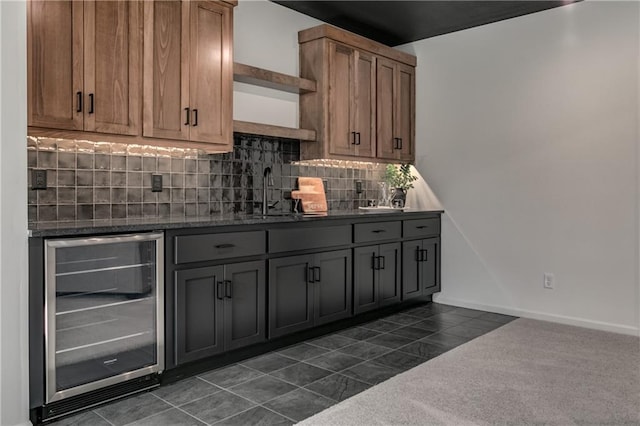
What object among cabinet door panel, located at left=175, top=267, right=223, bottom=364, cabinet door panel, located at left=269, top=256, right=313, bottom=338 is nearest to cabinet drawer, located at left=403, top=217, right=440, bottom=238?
cabinet door panel, located at left=269, top=256, right=313, bottom=338

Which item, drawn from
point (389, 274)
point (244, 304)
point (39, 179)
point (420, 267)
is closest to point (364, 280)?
point (389, 274)

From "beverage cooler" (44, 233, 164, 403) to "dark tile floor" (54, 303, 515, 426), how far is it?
182mm

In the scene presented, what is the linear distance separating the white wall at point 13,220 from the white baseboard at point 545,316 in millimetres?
3744

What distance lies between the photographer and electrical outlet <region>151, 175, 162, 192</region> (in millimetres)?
3422

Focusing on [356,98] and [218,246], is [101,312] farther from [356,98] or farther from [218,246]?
[356,98]

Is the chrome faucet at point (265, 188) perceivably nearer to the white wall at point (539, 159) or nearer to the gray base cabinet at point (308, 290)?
the gray base cabinet at point (308, 290)

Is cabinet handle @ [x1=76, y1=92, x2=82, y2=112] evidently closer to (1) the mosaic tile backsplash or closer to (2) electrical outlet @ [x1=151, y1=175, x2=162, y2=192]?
(1) the mosaic tile backsplash

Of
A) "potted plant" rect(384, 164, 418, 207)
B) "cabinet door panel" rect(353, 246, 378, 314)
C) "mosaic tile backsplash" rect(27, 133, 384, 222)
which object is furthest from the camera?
"potted plant" rect(384, 164, 418, 207)

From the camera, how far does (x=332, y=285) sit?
3.87 meters

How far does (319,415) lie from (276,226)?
1344 mm

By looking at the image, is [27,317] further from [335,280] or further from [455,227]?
[455,227]

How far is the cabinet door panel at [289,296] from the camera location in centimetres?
340

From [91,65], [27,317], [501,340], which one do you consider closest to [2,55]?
[91,65]

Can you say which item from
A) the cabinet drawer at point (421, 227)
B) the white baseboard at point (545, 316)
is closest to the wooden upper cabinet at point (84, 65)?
the cabinet drawer at point (421, 227)
